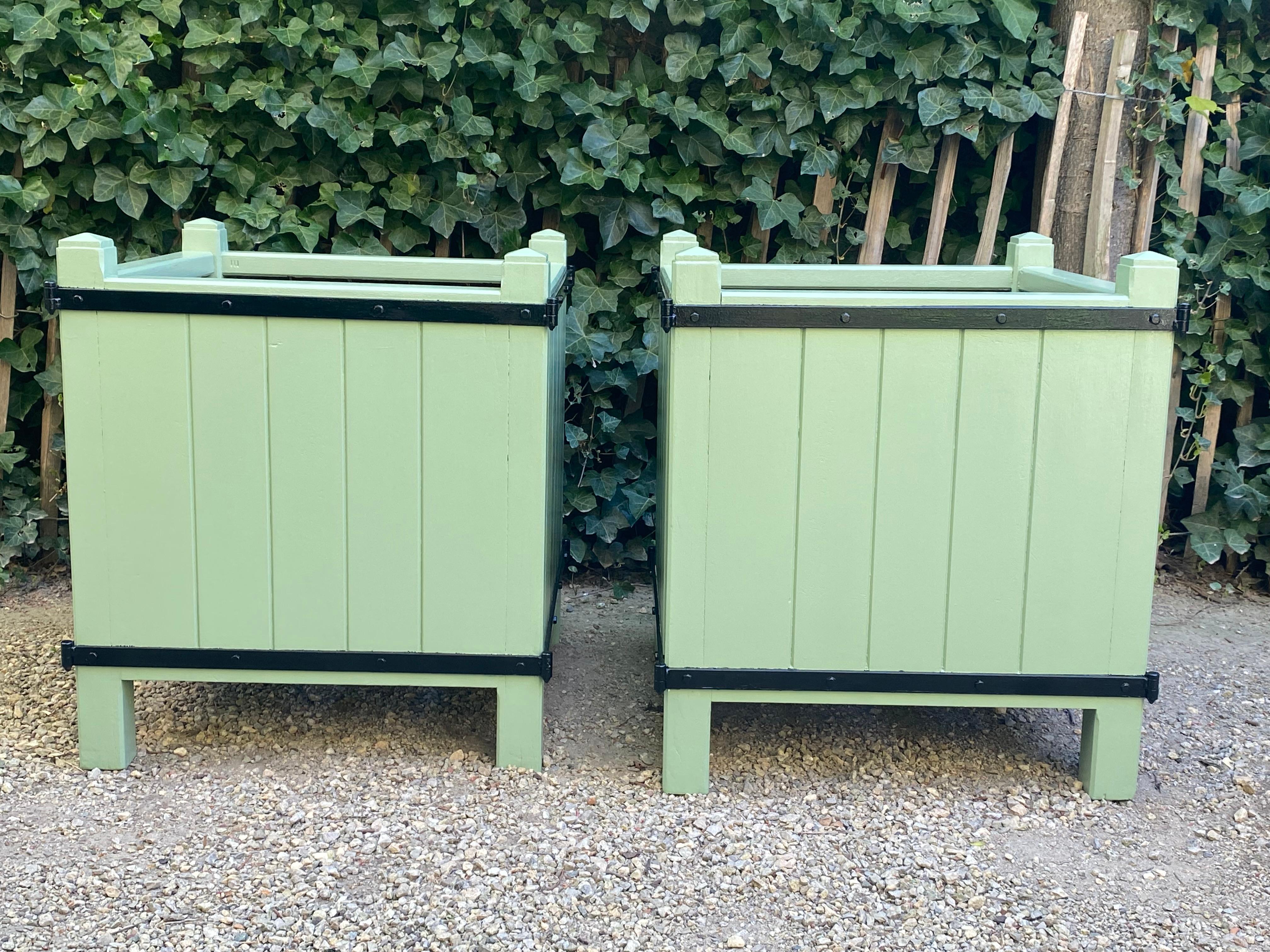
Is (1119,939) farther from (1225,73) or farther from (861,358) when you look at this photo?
(1225,73)

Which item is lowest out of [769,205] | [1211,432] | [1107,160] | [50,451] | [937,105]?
A: [50,451]

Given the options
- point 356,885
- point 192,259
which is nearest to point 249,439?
point 192,259

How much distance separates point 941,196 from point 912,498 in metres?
1.56

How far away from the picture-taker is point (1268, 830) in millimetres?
2438

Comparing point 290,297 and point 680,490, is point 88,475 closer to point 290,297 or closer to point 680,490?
point 290,297

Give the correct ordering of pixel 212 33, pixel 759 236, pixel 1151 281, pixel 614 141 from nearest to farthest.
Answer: pixel 1151 281
pixel 212 33
pixel 614 141
pixel 759 236

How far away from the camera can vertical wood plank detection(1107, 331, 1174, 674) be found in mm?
2369

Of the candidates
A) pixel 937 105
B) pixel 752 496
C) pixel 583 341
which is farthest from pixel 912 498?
pixel 937 105

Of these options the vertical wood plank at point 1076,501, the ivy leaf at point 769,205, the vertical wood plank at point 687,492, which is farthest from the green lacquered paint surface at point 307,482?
the ivy leaf at point 769,205

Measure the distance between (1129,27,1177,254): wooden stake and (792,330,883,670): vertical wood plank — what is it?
5.56 feet

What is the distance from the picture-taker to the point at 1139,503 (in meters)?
2.43

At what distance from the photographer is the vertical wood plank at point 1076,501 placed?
2373mm

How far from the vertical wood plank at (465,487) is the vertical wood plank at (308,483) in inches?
6.7

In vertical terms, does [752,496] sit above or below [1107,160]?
below
